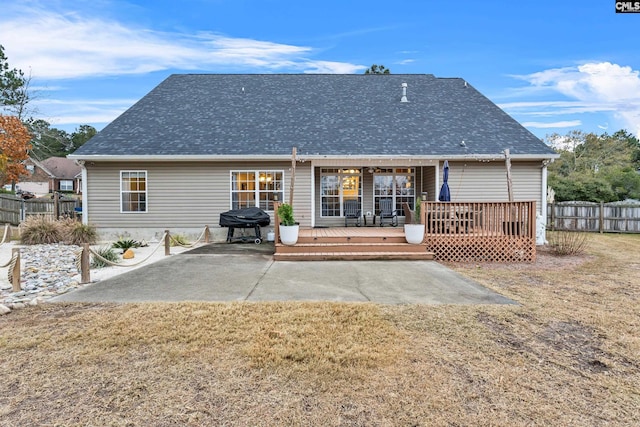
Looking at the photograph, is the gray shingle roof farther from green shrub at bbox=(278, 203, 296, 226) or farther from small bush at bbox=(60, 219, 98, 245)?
green shrub at bbox=(278, 203, 296, 226)

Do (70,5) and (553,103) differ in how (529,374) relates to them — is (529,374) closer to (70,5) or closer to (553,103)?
(70,5)

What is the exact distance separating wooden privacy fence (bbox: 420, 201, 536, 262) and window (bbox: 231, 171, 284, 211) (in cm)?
503

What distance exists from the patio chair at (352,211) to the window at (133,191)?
22.5 feet

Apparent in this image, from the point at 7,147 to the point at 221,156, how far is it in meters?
18.6

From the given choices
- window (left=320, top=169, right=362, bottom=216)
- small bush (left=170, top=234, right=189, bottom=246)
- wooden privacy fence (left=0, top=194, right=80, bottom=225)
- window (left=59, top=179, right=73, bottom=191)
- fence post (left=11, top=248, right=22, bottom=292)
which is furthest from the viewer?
window (left=59, top=179, right=73, bottom=191)

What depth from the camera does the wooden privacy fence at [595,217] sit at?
1398cm

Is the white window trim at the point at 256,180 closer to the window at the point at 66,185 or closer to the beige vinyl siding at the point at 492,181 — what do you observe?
the beige vinyl siding at the point at 492,181

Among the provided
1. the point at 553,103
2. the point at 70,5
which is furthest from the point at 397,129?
the point at 553,103

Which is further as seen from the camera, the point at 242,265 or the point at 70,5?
the point at 70,5

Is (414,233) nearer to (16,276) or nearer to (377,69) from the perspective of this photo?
(16,276)

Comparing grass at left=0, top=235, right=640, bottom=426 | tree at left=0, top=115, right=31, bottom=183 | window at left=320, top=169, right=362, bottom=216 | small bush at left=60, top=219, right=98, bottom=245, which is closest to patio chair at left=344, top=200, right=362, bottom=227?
window at left=320, top=169, right=362, bottom=216

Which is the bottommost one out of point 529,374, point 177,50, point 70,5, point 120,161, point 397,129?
point 529,374

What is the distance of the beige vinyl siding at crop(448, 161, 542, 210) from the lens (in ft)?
36.4

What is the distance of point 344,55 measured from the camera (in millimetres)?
24141
